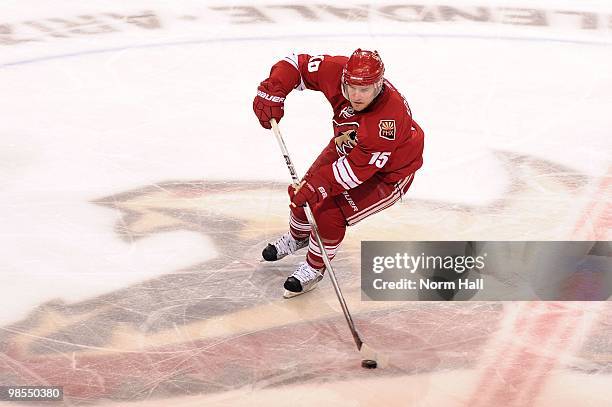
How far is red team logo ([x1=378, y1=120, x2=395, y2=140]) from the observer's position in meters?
3.55

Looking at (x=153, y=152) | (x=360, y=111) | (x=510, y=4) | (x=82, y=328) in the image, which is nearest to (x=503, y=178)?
(x=360, y=111)

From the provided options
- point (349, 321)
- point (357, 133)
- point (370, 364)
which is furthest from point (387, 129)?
point (370, 364)

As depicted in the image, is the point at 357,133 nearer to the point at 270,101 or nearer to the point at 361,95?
the point at 361,95

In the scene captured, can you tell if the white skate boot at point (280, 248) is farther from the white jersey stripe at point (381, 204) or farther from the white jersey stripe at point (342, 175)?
the white jersey stripe at point (342, 175)

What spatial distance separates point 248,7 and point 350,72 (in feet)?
12.3

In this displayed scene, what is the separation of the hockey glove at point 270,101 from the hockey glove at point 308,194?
438 mm

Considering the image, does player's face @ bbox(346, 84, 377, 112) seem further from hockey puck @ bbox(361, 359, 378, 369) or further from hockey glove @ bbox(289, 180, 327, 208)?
hockey puck @ bbox(361, 359, 378, 369)

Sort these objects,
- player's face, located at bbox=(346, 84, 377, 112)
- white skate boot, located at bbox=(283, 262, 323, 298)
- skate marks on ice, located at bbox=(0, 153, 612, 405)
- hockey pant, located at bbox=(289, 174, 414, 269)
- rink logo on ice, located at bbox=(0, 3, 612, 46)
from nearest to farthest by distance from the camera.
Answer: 1. skate marks on ice, located at bbox=(0, 153, 612, 405)
2. player's face, located at bbox=(346, 84, 377, 112)
3. hockey pant, located at bbox=(289, 174, 414, 269)
4. white skate boot, located at bbox=(283, 262, 323, 298)
5. rink logo on ice, located at bbox=(0, 3, 612, 46)

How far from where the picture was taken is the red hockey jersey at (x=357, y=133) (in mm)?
3568

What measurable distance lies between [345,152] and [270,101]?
35 cm

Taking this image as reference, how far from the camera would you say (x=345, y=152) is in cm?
388

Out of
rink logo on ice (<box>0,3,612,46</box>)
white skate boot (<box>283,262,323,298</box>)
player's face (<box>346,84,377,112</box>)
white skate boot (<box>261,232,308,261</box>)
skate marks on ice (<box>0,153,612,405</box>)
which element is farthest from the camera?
rink logo on ice (<box>0,3,612,46</box>)

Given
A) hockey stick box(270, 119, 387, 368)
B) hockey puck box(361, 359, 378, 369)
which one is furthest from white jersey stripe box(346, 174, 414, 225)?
hockey puck box(361, 359, 378, 369)

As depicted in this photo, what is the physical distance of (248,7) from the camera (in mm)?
7102
